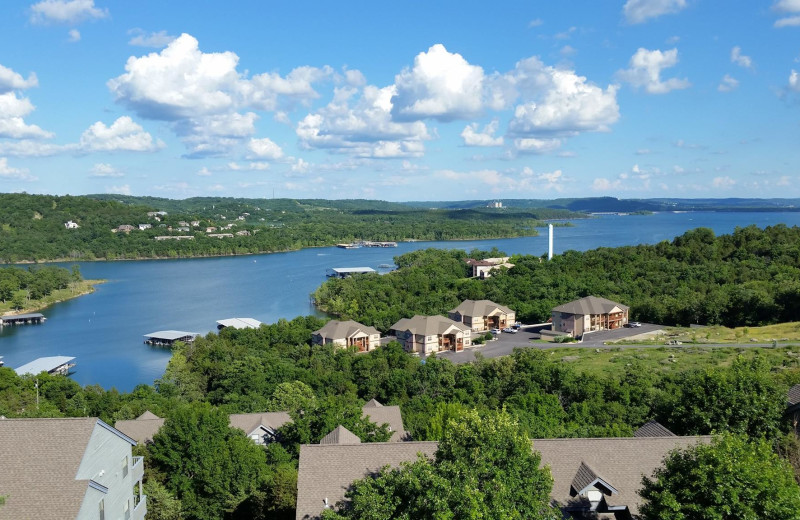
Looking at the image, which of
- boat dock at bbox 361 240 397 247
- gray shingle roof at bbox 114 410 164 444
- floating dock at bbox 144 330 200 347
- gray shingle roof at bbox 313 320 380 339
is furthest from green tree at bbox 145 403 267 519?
boat dock at bbox 361 240 397 247

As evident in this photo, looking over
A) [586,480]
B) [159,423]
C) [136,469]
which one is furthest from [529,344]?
Result: [136,469]

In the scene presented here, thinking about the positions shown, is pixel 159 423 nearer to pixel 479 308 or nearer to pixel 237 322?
pixel 479 308

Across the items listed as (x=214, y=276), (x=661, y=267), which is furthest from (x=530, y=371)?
(x=214, y=276)

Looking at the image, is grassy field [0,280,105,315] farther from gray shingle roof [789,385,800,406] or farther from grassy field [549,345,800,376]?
A: gray shingle roof [789,385,800,406]

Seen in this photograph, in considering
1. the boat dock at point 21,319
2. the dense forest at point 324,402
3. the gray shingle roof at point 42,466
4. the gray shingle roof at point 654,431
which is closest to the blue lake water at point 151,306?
the boat dock at point 21,319

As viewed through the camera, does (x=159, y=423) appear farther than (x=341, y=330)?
No
